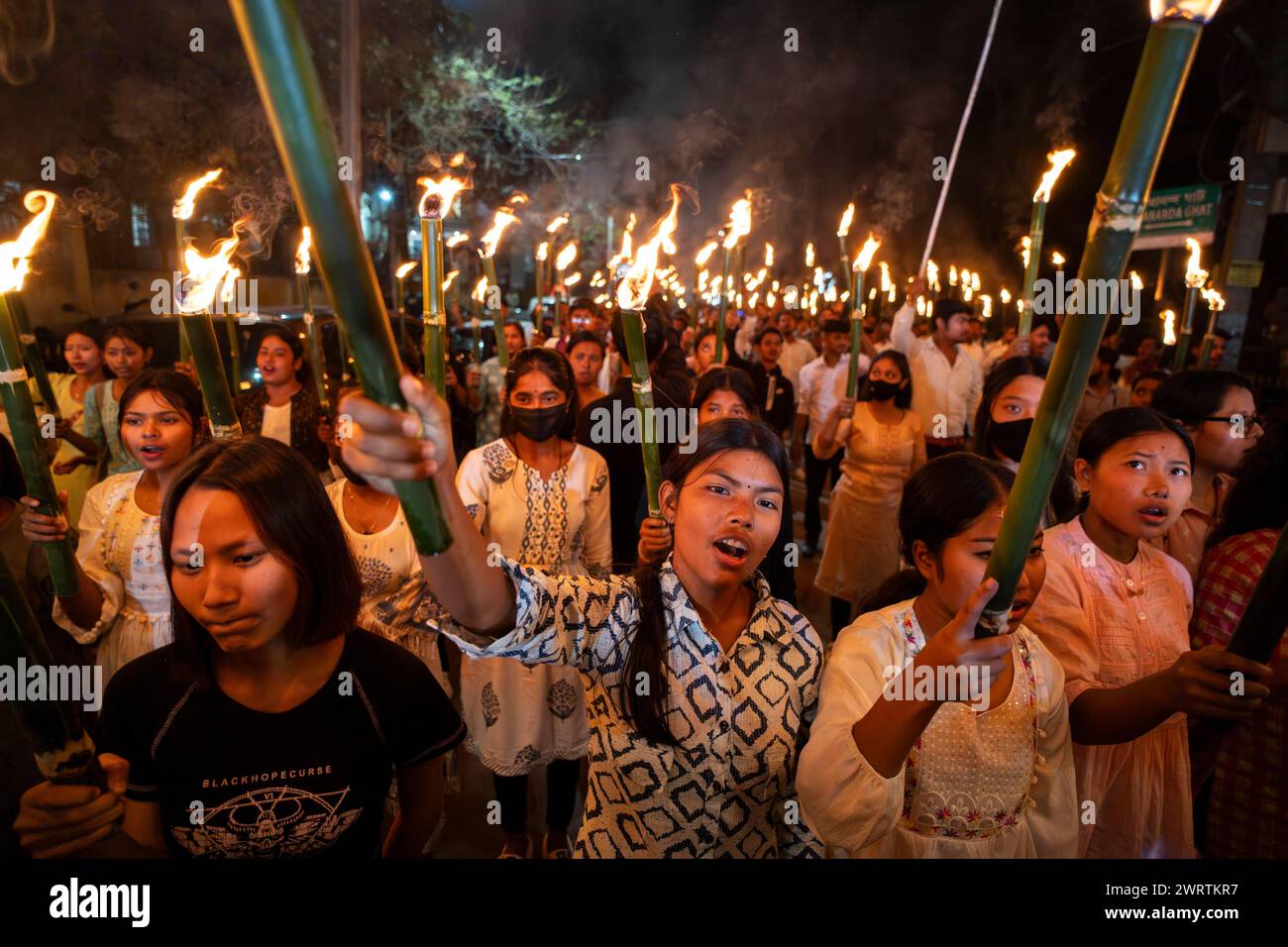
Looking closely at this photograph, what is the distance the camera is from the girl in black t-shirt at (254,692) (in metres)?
1.69

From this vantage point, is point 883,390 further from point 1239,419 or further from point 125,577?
point 125,577

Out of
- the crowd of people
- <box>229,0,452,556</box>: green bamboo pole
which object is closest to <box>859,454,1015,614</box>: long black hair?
the crowd of people

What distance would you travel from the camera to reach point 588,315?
31.4ft

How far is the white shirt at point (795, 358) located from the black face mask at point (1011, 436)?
6325 mm

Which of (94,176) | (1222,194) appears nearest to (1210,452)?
(94,176)

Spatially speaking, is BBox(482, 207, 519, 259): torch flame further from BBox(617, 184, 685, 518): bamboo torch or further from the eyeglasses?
the eyeglasses

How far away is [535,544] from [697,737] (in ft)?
5.86

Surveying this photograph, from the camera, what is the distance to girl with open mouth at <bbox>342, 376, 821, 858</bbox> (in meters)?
1.76

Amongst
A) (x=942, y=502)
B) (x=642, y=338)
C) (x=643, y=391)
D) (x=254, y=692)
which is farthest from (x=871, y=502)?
(x=254, y=692)

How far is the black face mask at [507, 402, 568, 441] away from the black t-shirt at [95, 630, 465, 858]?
5.82ft
